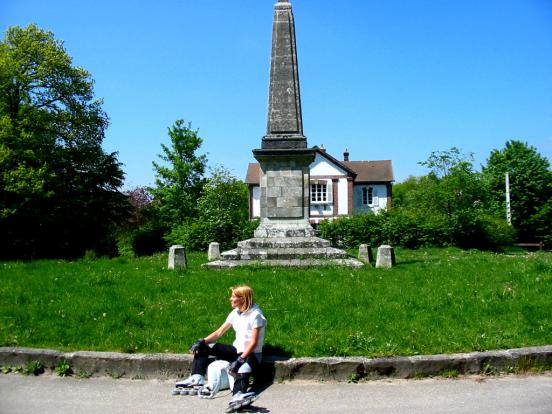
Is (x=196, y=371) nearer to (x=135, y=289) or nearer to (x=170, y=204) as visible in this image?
(x=135, y=289)

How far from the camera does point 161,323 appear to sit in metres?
7.16

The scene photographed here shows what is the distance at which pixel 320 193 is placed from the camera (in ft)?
157

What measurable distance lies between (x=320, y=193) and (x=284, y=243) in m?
34.9

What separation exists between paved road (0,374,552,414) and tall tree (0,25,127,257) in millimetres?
23748

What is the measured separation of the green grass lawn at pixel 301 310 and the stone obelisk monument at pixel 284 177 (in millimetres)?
1884

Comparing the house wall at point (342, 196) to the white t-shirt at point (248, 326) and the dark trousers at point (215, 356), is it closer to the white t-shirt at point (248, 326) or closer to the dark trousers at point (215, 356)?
the white t-shirt at point (248, 326)

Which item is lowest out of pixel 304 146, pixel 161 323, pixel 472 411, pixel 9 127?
pixel 472 411

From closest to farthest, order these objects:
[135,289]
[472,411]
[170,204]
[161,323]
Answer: [472,411], [161,323], [135,289], [170,204]

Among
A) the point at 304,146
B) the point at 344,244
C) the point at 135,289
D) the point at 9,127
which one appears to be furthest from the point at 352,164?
the point at 135,289

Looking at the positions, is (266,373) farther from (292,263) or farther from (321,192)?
(321,192)

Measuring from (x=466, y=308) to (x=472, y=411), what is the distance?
3.16 meters

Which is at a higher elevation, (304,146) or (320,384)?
(304,146)

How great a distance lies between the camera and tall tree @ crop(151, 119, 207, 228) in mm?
46656

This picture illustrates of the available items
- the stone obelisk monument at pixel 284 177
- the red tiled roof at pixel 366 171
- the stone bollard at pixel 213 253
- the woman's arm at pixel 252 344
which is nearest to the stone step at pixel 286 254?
the stone obelisk monument at pixel 284 177
